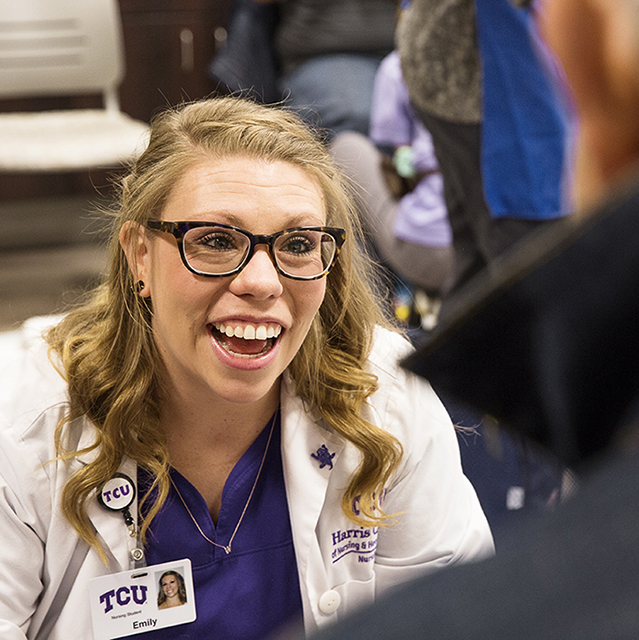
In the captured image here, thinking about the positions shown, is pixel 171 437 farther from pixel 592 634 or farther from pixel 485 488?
pixel 592 634

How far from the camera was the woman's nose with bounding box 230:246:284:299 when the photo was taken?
1.26m

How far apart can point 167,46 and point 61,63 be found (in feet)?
3.47

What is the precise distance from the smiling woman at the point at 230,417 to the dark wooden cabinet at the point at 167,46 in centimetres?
357

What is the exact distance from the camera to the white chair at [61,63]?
11.8 ft

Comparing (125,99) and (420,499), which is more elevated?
(420,499)

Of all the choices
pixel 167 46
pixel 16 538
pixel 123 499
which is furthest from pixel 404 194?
pixel 167 46

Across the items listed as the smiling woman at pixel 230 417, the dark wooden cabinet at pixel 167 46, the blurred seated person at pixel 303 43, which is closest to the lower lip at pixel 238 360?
the smiling woman at pixel 230 417

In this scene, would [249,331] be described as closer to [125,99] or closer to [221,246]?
[221,246]

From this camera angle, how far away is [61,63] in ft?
12.8

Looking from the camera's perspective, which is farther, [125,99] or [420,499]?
[125,99]

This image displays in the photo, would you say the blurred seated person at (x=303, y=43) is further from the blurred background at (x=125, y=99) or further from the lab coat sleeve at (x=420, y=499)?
the lab coat sleeve at (x=420, y=499)

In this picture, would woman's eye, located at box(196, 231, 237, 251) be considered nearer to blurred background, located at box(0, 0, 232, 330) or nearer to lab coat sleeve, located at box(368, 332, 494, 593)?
A: lab coat sleeve, located at box(368, 332, 494, 593)

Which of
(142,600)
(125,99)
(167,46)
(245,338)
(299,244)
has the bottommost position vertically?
(125,99)

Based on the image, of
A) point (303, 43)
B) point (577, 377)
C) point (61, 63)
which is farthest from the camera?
point (303, 43)
